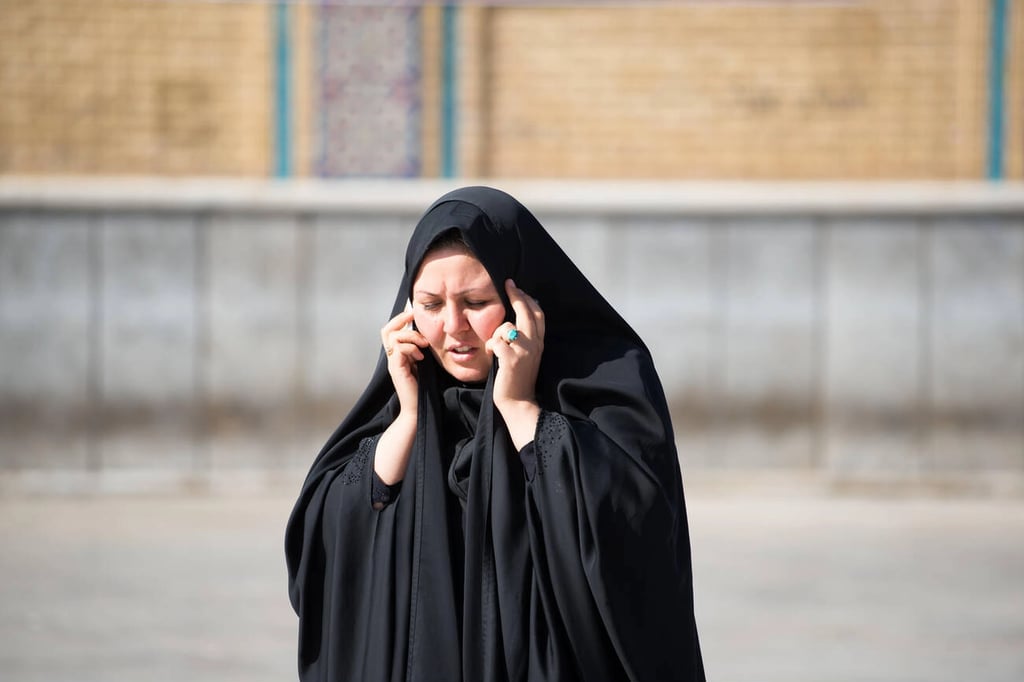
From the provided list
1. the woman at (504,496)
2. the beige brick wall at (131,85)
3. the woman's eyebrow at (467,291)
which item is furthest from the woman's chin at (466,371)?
the beige brick wall at (131,85)

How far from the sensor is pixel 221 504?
8.75m

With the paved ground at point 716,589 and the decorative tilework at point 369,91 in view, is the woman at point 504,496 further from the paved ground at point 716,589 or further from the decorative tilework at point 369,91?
the decorative tilework at point 369,91

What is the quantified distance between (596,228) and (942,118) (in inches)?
78.1

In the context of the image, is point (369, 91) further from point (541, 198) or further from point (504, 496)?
point (504, 496)

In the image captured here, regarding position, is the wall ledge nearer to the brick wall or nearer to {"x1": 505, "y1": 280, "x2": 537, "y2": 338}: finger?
the brick wall

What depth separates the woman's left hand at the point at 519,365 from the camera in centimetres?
245

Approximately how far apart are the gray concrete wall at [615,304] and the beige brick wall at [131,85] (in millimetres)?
216

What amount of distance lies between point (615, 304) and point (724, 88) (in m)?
1.31

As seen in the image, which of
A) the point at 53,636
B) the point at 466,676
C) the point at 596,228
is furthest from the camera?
the point at 596,228

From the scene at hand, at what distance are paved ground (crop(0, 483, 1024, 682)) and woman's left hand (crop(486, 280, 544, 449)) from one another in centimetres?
296

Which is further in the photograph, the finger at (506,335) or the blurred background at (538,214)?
the blurred background at (538,214)

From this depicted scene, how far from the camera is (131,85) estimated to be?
352 inches

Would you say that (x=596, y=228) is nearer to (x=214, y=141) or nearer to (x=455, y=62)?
(x=455, y=62)

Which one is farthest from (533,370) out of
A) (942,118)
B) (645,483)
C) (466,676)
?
(942,118)
